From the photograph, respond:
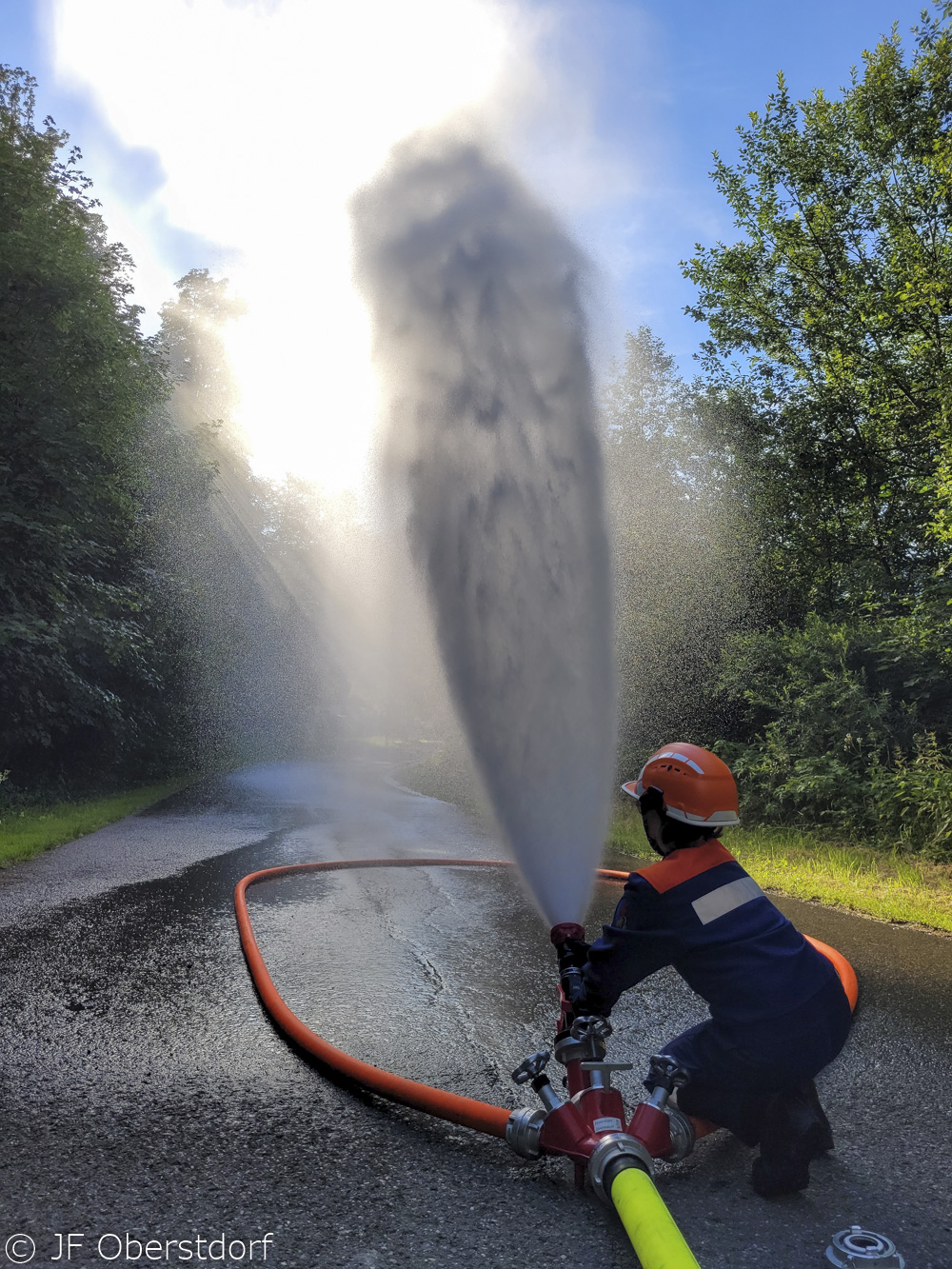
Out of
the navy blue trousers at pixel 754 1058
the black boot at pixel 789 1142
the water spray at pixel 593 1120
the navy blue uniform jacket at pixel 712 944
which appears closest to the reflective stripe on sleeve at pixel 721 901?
the navy blue uniform jacket at pixel 712 944

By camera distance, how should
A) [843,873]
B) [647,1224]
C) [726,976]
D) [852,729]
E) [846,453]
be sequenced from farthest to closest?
[846,453], [852,729], [843,873], [726,976], [647,1224]


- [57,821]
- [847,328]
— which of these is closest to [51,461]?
[57,821]

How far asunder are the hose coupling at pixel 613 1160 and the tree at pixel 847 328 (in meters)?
11.6

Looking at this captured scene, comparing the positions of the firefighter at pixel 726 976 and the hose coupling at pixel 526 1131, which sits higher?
the firefighter at pixel 726 976

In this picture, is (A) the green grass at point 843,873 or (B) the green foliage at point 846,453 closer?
(A) the green grass at point 843,873

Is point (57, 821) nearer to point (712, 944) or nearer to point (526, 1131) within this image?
point (526, 1131)

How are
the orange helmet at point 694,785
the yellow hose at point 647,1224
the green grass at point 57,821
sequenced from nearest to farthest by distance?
1. the yellow hose at point 647,1224
2. the orange helmet at point 694,785
3. the green grass at point 57,821

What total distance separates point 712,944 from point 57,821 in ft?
38.8

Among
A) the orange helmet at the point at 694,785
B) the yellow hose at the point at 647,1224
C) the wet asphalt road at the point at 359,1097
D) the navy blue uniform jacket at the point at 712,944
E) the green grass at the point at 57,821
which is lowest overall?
the green grass at the point at 57,821

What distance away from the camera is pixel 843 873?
8.16m

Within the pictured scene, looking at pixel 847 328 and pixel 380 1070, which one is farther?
pixel 847 328

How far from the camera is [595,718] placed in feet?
19.9

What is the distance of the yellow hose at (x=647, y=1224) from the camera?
1893mm

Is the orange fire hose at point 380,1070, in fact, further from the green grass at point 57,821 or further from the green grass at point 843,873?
the green grass at point 57,821
